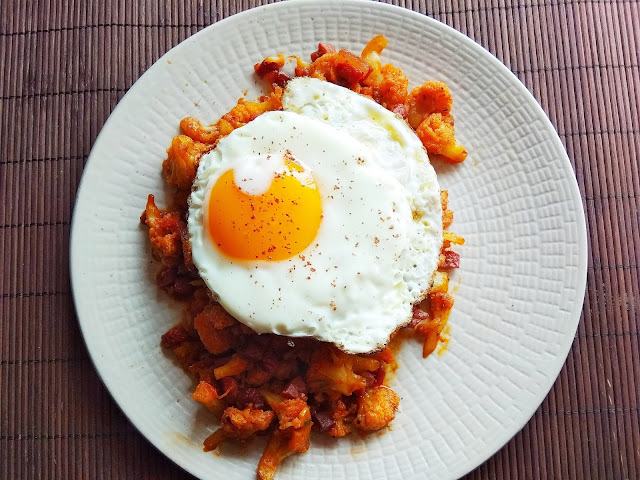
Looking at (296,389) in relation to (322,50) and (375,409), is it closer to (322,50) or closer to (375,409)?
(375,409)

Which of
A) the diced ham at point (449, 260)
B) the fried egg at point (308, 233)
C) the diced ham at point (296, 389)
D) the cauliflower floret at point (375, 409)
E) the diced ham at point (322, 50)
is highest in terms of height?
the diced ham at point (322, 50)

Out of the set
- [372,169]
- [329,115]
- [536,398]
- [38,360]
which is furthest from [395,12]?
[38,360]

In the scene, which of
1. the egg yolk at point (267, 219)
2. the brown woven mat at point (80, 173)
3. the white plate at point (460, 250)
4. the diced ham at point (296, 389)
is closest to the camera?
the egg yolk at point (267, 219)

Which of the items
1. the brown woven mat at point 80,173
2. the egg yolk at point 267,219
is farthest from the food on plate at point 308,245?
the brown woven mat at point 80,173

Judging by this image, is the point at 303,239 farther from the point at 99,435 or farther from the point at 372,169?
the point at 99,435

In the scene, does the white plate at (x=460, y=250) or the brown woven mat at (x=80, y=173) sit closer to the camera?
the white plate at (x=460, y=250)

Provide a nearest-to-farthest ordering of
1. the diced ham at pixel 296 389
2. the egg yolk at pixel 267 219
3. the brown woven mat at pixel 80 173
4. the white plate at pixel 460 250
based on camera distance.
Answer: the egg yolk at pixel 267 219 → the diced ham at pixel 296 389 → the white plate at pixel 460 250 → the brown woven mat at pixel 80 173

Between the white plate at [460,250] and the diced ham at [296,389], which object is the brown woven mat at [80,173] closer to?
the white plate at [460,250]

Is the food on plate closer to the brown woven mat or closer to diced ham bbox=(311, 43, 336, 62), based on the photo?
diced ham bbox=(311, 43, 336, 62)
